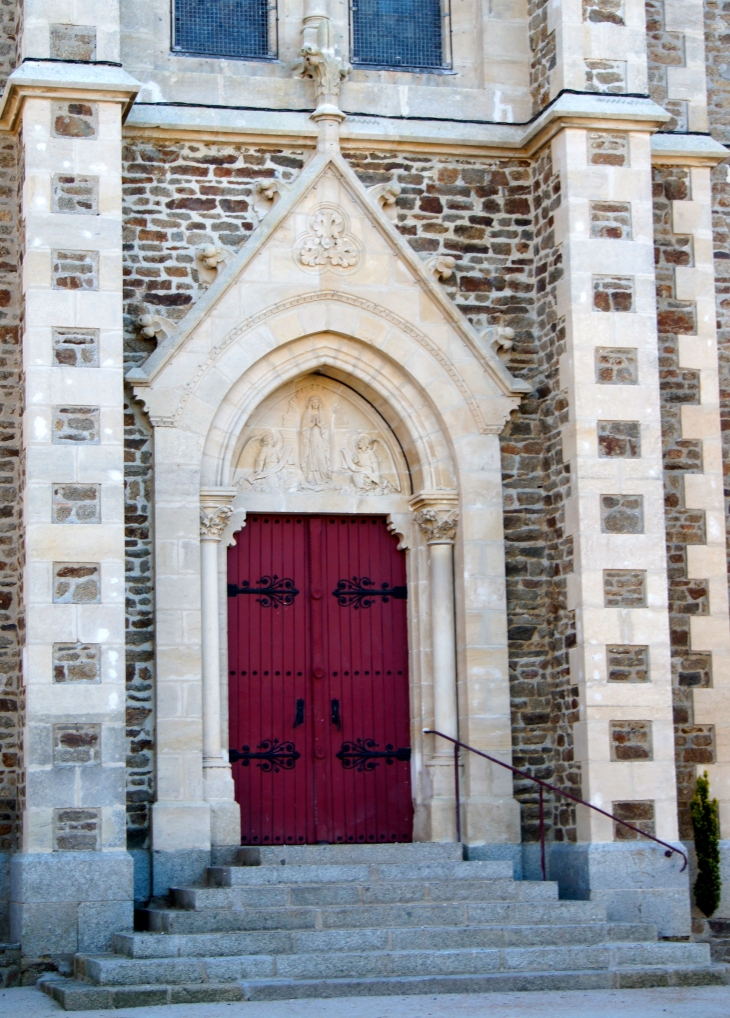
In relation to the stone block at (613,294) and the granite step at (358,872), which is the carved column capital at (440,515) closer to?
the stone block at (613,294)

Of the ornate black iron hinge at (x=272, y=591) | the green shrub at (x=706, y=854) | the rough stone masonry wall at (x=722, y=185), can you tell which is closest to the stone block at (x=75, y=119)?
the ornate black iron hinge at (x=272, y=591)

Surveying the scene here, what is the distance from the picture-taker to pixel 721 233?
42.7 feet

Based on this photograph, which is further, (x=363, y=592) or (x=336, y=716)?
(x=363, y=592)

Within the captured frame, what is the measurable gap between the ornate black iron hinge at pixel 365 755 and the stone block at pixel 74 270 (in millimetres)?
3653

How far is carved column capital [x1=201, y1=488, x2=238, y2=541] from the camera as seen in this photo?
1148cm

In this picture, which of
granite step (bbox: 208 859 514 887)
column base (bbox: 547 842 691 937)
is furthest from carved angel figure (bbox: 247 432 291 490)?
column base (bbox: 547 842 691 937)

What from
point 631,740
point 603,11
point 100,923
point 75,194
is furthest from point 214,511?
point 603,11

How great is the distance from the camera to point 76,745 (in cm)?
1032

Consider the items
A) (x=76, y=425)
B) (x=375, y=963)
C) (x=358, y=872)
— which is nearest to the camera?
(x=375, y=963)

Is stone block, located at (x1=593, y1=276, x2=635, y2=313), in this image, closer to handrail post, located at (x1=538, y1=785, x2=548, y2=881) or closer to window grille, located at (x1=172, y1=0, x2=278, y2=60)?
window grille, located at (x1=172, y1=0, x2=278, y2=60)

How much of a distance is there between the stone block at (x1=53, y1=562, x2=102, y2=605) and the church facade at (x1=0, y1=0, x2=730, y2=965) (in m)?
0.02

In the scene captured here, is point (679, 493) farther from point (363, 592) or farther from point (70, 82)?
point (70, 82)

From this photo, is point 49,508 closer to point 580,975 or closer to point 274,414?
point 274,414

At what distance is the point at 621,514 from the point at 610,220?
208 cm
